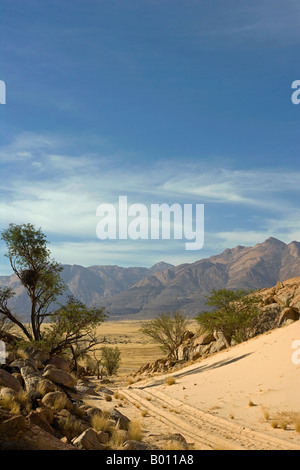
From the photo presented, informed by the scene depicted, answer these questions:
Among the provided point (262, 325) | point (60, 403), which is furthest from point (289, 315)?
point (60, 403)

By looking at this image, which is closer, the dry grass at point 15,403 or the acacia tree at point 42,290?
the dry grass at point 15,403

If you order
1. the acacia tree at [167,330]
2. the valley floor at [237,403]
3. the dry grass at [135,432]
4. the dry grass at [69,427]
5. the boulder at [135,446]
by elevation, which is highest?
the dry grass at [69,427]

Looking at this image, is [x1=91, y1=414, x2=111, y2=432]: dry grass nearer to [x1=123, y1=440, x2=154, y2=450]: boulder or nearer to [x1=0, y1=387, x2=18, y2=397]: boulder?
[x1=123, y1=440, x2=154, y2=450]: boulder

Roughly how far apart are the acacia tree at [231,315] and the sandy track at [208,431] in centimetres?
1873

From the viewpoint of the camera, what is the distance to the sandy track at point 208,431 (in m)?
10.7

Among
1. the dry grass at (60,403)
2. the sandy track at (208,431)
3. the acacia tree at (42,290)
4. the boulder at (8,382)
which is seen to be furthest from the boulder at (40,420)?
the acacia tree at (42,290)

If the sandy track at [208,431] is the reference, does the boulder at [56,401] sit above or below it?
above

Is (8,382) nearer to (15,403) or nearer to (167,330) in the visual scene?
(15,403)

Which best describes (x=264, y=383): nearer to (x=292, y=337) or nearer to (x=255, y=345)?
(x=292, y=337)

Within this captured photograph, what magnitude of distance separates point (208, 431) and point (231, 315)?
24857 millimetres

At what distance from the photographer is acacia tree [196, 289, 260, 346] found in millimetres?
36031

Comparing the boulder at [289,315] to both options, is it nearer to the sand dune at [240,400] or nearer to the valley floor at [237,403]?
the sand dune at [240,400]

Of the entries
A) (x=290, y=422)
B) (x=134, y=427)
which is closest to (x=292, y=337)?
(x=290, y=422)

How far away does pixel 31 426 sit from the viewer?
7926mm
